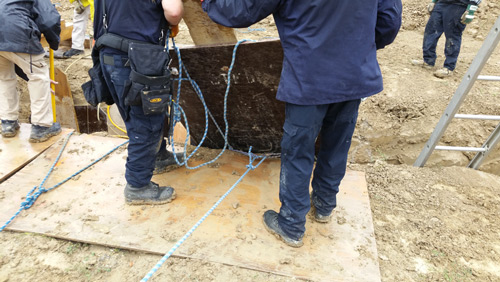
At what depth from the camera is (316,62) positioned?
1.75m

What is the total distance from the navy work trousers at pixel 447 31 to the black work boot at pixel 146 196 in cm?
570

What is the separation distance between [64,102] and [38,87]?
2.66 m

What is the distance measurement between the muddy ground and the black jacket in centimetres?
185

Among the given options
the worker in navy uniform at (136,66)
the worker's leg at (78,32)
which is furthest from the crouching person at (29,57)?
the worker's leg at (78,32)

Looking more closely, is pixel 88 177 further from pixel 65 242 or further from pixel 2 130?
pixel 2 130

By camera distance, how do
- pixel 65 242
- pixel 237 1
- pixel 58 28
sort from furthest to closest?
pixel 58 28, pixel 65 242, pixel 237 1

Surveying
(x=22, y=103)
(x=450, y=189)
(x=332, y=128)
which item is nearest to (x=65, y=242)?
(x=332, y=128)

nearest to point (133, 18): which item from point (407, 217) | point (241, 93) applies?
point (241, 93)

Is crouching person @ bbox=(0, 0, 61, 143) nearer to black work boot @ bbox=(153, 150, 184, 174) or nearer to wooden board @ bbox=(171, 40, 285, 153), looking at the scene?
black work boot @ bbox=(153, 150, 184, 174)

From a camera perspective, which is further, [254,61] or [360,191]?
[360,191]

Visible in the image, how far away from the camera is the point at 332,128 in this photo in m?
2.10

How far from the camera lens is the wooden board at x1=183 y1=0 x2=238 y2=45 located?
2.18 meters

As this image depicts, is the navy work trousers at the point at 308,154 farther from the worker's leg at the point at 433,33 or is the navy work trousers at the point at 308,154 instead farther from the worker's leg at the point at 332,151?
the worker's leg at the point at 433,33

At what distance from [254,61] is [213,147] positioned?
4.43 feet
